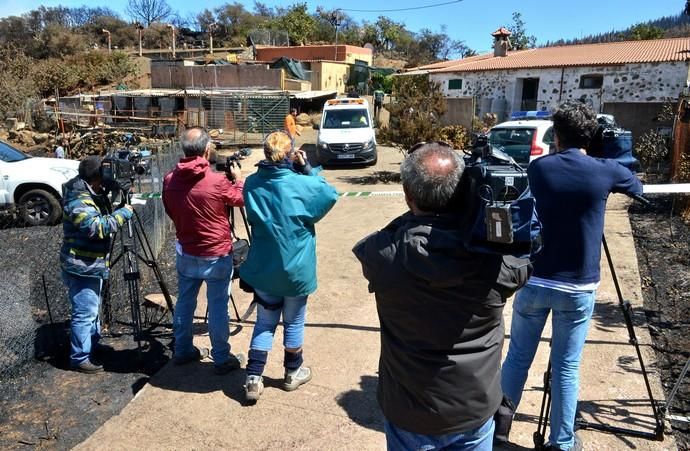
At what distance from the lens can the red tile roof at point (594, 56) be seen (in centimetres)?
2145

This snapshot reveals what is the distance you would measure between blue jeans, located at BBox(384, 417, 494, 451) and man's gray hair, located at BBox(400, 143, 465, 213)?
2.72 ft

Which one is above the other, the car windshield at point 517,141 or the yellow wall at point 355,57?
the yellow wall at point 355,57

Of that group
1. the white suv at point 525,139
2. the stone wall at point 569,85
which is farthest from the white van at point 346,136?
the stone wall at point 569,85

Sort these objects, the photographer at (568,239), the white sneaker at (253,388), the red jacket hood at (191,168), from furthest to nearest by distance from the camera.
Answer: the red jacket hood at (191,168) < the white sneaker at (253,388) < the photographer at (568,239)

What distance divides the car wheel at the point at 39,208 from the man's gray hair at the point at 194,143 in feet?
21.1

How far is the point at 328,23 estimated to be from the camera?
54.9 metres

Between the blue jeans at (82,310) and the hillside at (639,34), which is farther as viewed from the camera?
the hillside at (639,34)

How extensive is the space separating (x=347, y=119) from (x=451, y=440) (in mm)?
15503

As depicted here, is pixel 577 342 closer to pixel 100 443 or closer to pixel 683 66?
pixel 100 443

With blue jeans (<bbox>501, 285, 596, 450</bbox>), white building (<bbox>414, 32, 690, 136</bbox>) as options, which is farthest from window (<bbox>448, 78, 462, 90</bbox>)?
blue jeans (<bbox>501, 285, 596, 450</bbox>)

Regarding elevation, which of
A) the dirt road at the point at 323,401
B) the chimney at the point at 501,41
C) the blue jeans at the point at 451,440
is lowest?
the dirt road at the point at 323,401

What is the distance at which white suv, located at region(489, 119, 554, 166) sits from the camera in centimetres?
1217

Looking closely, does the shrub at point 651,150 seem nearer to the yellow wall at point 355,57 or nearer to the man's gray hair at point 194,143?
the man's gray hair at point 194,143

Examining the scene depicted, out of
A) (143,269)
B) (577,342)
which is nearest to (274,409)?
(577,342)
